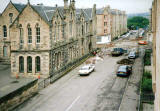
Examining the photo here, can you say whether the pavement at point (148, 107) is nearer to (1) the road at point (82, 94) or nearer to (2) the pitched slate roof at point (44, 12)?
(1) the road at point (82, 94)

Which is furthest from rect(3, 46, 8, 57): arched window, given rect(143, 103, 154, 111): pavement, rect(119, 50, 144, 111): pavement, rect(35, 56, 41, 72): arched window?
rect(143, 103, 154, 111): pavement

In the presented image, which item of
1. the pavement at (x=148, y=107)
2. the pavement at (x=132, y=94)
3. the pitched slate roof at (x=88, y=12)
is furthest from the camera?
the pitched slate roof at (x=88, y=12)

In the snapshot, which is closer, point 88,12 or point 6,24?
point 6,24

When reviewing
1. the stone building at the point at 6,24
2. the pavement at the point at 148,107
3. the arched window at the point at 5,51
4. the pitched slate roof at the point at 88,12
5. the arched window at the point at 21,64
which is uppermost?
the pitched slate roof at the point at 88,12

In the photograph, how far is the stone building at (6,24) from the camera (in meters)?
42.6

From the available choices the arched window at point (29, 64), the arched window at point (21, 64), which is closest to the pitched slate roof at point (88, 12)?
the arched window at point (29, 64)

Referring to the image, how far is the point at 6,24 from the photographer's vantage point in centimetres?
4428

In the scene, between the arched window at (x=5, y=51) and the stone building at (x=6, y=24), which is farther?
the arched window at (x=5, y=51)

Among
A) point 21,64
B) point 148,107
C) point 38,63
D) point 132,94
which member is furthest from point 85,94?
point 21,64

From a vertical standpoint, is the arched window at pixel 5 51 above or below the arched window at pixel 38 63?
above

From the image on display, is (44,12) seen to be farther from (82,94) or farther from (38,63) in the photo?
(82,94)

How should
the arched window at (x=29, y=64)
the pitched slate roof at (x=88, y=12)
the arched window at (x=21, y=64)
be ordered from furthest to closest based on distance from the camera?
the pitched slate roof at (x=88, y=12) → the arched window at (x=21, y=64) → the arched window at (x=29, y=64)

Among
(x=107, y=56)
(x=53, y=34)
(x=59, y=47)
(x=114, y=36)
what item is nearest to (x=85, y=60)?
(x=107, y=56)

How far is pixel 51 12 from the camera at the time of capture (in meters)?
35.9
